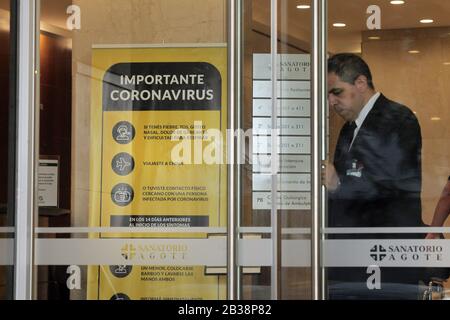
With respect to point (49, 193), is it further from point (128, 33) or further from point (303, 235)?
point (303, 235)

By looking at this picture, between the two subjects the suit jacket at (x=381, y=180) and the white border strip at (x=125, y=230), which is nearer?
the suit jacket at (x=381, y=180)

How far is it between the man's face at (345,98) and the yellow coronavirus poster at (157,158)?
0.77 metres

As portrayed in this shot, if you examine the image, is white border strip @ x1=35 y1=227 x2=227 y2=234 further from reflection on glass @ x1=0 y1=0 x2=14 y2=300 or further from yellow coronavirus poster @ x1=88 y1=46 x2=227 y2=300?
reflection on glass @ x1=0 y1=0 x2=14 y2=300

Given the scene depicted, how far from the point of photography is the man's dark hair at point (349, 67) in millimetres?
7051

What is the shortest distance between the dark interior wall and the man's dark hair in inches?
75.8

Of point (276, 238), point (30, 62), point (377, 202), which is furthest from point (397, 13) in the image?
point (30, 62)

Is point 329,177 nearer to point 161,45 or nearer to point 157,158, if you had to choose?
point 157,158

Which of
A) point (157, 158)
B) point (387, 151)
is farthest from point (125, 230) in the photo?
point (387, 151)

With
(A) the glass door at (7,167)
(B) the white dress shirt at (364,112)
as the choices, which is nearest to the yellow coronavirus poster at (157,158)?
(A) the glass door at (7,167)

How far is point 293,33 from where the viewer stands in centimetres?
713

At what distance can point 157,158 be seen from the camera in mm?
7215

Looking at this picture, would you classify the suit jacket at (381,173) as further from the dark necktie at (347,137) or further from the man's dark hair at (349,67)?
the man's dark hair at (349,67)

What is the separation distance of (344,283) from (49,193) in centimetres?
223
